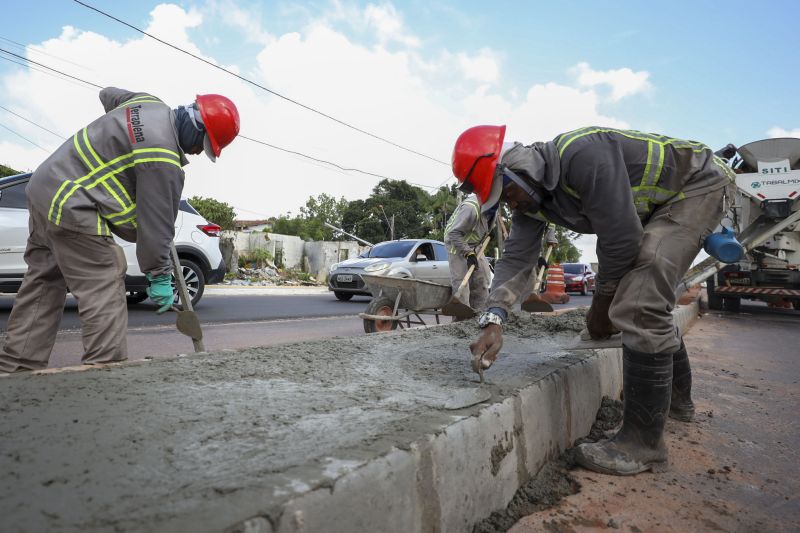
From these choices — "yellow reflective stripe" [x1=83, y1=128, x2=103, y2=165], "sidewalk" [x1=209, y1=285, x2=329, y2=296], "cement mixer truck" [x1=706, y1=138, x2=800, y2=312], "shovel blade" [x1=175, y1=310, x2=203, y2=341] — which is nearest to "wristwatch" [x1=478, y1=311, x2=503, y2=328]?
"shovel blade" [x1=175, y1=310, x2=203, y2=341]

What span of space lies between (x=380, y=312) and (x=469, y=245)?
133cm

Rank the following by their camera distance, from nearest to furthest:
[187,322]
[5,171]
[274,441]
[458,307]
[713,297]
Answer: [274,441]
[187,322]
[458,307]
[713,297]
[5,171]

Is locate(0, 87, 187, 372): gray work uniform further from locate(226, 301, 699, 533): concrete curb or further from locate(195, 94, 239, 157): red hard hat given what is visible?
locate(226, 301, 699, 533): concrete curb

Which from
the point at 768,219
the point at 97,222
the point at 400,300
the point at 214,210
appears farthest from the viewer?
the point at 214,210

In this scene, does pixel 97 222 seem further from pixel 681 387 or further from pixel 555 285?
pixel 555 285

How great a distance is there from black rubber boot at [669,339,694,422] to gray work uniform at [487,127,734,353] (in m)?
0.66

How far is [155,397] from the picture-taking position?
182 cm

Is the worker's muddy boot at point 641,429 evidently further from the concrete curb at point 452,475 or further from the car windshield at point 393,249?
the car windshield at point 393,249

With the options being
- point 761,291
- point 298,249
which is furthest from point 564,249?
point 761,291

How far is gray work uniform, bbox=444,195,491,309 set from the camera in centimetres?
569

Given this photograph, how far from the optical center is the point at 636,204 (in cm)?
237

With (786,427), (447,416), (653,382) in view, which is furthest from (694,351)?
(447,416)

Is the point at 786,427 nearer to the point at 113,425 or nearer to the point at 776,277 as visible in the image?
the point at 113,425

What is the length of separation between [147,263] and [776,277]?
1039cm
